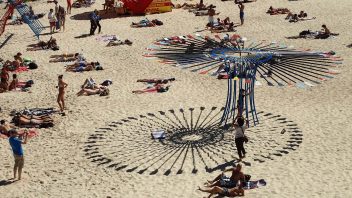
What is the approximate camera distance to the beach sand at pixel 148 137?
1406 centimetres

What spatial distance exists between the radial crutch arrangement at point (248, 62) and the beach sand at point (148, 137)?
49 centimetres

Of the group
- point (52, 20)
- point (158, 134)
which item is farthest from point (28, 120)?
point (52, 20)

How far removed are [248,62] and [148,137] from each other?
12.0ft

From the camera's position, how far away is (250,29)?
97.9 feet

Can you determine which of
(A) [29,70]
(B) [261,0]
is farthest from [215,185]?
(B) [261,0]

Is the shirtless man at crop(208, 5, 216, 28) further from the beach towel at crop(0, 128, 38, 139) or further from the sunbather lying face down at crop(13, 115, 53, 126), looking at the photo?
the beach towel at crop(0, 128, 38, 139)

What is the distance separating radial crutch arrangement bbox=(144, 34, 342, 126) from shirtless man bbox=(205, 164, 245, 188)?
4.25 m

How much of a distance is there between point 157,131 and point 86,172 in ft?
9.62

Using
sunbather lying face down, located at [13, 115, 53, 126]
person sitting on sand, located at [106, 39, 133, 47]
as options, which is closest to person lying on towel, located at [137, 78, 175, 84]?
sunbather lying face down, located at [13, 115, 53, 126]

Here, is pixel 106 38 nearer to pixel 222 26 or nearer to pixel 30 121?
pixel 222 26

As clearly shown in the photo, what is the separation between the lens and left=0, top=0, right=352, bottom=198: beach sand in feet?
46.1

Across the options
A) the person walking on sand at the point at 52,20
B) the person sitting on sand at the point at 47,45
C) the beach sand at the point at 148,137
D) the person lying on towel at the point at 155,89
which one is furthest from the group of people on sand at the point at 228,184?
the person walking on sand at the point at 52,20

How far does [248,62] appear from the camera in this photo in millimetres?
17766

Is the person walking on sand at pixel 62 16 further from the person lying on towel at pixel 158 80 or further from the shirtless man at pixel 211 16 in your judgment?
the person lying on towel at pixel 158 80
